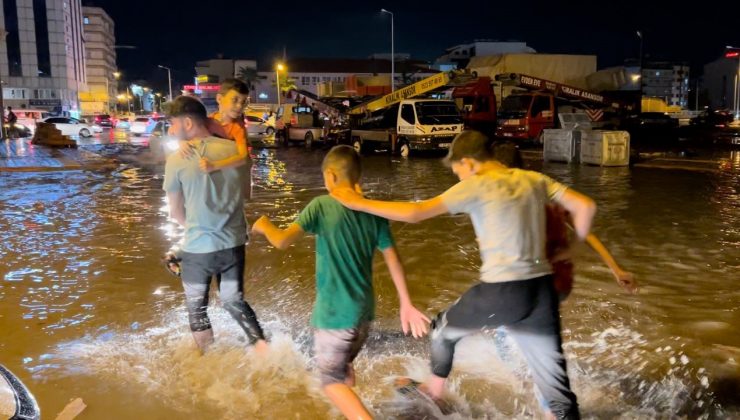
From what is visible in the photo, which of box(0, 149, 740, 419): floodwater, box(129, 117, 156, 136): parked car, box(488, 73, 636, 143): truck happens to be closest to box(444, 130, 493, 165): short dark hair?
box(0, 149, 740, 419): floodwater

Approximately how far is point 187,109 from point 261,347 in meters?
1.65

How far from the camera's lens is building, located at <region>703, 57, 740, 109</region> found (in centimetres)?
10575

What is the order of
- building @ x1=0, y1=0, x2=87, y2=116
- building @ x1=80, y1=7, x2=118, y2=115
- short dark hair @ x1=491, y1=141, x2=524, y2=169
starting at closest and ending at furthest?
short dark hair @ x1=491, y1=141, x2=524, y2=169 < building @ x1=0, y1=0, x2=87, y2=116 < building @ x1=80, y1=7, x2=118, y2=115

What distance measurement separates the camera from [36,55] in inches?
3907

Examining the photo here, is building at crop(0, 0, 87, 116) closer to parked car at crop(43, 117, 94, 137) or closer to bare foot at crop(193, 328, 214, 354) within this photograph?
parked car at crop(43, 117, 94, 137)

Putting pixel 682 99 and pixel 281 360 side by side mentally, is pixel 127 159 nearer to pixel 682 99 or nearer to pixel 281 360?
pixel 281 360

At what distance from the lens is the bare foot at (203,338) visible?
14.9ft

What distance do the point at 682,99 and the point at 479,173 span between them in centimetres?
14812

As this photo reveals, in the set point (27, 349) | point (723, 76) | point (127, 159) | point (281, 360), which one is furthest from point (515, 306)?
point (723, 76)

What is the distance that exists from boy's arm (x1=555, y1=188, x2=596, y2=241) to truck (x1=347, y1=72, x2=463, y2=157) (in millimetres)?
19657

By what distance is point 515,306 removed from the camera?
3145 mm

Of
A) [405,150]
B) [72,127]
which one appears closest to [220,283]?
[405,150]

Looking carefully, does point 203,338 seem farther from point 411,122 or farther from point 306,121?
point 306,121

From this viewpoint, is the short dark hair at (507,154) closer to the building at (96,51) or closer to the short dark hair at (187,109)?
the short dark hair at (187,109)
